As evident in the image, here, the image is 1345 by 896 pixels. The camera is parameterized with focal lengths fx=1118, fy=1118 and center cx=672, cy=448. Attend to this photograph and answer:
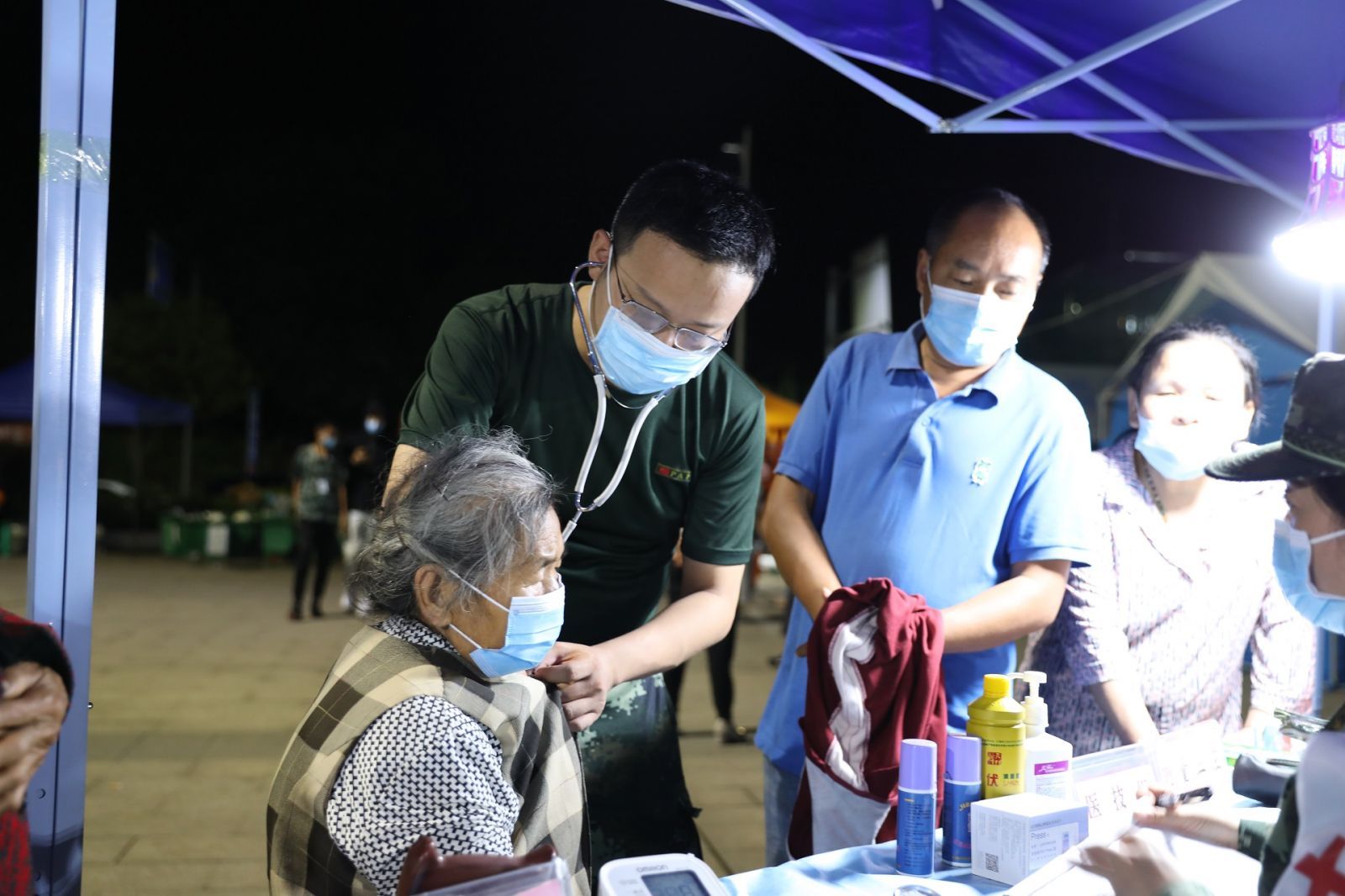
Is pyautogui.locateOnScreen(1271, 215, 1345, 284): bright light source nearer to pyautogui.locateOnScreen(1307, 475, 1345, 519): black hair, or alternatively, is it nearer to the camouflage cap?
the camouflage cap

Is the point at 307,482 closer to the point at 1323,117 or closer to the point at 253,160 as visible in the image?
the point at 253,160

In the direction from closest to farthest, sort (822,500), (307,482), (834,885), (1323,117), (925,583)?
(834,885) → (925,583) → (822,500) → (1323,117) → (307,482)

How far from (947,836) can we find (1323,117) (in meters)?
2.52

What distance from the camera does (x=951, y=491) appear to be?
2338 mm

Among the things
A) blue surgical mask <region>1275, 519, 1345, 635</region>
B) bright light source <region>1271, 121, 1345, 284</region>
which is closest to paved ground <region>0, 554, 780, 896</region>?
blue surgical mask <region>1275, 519, 1345, 635</region>

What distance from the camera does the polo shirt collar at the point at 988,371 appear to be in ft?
7.88

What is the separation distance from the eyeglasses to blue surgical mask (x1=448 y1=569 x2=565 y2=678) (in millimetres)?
522

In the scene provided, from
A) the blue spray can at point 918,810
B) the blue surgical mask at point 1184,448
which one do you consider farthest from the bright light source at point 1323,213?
the blue spray can at point 918,810

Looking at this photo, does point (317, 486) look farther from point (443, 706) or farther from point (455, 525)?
point (443, 706)

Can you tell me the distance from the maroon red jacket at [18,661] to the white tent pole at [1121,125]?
2.46 metres

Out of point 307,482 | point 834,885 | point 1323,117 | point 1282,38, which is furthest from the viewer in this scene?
point 307,482

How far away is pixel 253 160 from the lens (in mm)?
2553

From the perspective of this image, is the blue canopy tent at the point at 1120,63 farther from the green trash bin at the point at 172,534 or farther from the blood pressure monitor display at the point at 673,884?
the green trash bin at the point at 172,534

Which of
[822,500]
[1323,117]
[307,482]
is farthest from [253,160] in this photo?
[307,482]
